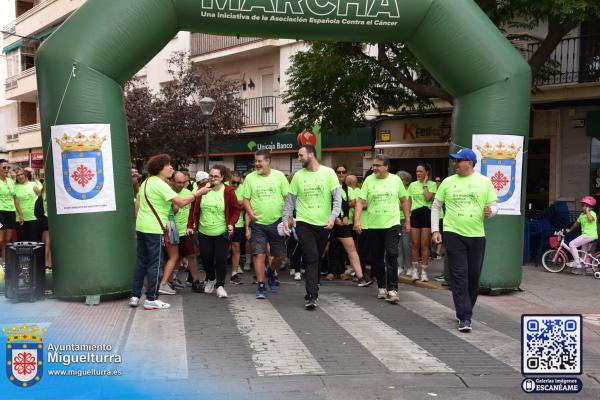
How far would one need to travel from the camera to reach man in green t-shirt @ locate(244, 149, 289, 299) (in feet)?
29.4

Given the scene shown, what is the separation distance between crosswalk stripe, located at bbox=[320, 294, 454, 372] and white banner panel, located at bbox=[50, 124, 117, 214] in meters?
3.08

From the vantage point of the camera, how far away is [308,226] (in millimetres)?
8328

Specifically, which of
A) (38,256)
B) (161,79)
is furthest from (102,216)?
(161,79)

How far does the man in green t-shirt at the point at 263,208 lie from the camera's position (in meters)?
8.97

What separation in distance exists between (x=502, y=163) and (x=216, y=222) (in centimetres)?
393

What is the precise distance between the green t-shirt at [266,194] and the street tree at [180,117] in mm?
14060

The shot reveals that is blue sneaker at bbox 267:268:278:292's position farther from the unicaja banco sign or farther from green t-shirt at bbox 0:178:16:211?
green t-shirt at bbox 0:178:16:211

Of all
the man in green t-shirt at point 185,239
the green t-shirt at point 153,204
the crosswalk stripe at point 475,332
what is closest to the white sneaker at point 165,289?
the man in green t-shirt at point 185,239

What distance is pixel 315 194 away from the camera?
834cm

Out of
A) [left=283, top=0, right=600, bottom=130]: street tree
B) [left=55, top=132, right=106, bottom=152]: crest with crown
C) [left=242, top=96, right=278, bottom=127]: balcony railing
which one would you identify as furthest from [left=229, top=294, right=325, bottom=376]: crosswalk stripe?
[left=242, top=96, right=278, bottom=127]: balcony railing

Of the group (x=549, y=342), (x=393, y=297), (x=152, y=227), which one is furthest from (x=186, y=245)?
(x=549, y=342)

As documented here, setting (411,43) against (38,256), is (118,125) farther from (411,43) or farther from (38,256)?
(411,43)

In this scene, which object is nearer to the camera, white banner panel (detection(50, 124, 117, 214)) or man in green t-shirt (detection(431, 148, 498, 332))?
man in green t-shirt (detection(431, 148, 498, 332))

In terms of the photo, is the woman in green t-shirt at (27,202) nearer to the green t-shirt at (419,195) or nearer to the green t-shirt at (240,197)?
the green t-shirt at (240,197)
